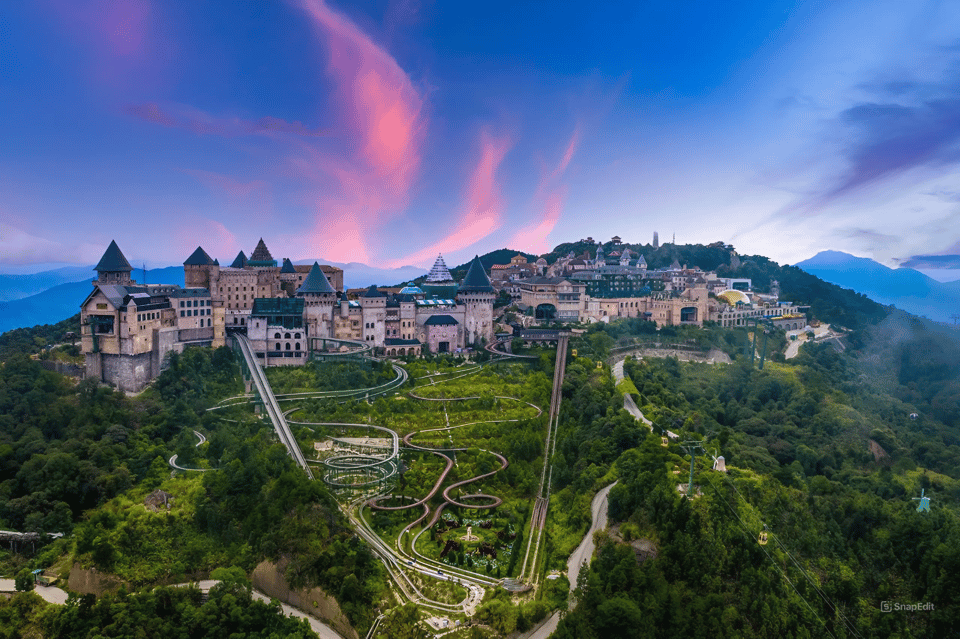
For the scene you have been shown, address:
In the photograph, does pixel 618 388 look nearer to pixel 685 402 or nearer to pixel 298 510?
pixel 685 402

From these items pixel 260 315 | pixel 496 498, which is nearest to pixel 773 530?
pixel 496 498

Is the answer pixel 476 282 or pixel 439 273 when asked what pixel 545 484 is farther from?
pixel 439 273

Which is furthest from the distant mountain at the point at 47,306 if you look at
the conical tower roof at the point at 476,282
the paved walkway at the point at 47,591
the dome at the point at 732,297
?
the dome at the point at 732,297

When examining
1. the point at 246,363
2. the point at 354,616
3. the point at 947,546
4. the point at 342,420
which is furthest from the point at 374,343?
the point at 947,546

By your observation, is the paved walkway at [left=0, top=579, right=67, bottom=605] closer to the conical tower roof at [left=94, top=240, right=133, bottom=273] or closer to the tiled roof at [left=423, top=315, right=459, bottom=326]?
the conical tower roof at [left=94, top=240, right=133, bottom=273]

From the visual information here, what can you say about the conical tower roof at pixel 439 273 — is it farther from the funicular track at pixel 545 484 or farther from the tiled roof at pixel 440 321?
the funicular track at pixel 545 484

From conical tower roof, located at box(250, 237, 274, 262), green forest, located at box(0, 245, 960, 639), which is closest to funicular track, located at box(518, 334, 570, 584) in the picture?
green forest, located at box(0, 245, 960, 639)
